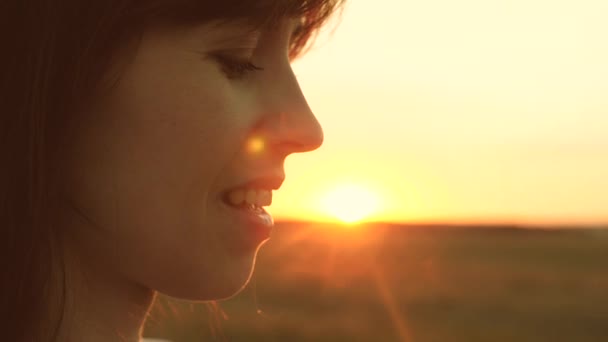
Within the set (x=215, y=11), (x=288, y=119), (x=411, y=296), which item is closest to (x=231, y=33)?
(x=215, y=11)

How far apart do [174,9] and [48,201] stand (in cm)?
33

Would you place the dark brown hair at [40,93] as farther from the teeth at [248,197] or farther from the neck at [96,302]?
the teeth at [248,197]

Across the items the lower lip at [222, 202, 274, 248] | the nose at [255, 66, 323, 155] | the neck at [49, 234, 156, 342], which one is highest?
the nose at [255, 66, 323, 155]

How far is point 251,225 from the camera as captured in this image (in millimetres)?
1419

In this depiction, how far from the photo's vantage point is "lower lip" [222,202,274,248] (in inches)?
54.7

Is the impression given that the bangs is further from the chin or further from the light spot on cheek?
the chin

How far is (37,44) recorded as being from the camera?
126cm

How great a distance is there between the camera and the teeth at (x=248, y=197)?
54.3 inches

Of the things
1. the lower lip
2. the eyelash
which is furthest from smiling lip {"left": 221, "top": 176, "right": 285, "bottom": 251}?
the eyelash

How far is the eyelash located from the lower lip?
0.20 meters

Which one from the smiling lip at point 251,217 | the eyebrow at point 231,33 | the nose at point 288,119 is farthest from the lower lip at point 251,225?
the eyebrow at point 231,33

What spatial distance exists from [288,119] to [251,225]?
0.18 m

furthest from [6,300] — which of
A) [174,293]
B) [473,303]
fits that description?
[473,303]

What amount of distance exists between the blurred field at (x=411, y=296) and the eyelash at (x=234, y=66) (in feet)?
2.04
